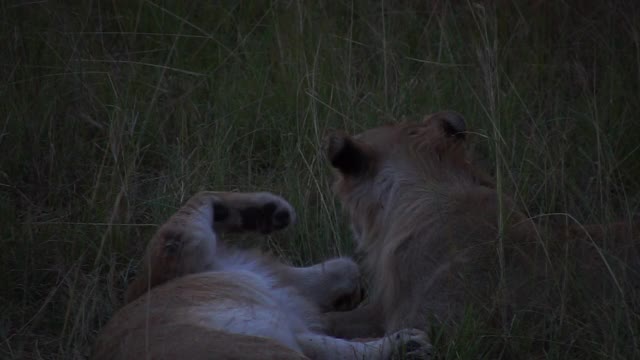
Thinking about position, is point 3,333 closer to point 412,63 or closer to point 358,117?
point 358,117

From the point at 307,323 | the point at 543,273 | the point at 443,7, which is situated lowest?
the point at 307,323

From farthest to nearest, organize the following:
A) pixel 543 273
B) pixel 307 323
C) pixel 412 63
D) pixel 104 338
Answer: pixel 412 63, pixel 307 323, pixel 543 273, pixel 104 338

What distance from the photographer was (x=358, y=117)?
5609mm

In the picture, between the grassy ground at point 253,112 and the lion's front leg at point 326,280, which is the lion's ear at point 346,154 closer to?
the lion's front leg at point 326,280

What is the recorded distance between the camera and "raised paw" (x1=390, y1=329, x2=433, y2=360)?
3.80m

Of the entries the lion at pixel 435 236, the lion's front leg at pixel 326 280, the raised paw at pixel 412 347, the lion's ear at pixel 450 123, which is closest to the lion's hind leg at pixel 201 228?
the lion's front leg at pixel 326 280

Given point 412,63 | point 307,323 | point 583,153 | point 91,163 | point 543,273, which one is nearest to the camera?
point 543,273

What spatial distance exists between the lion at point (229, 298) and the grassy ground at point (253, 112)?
29 cm

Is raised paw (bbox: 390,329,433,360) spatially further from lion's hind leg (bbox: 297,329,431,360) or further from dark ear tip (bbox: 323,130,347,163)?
dark ear tip (bbox: 323,130,347,163)

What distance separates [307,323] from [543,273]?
3.40 feet

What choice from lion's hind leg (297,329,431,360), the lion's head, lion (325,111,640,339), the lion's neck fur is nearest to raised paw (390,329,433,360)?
lion's hind leg (297,329,431,360)

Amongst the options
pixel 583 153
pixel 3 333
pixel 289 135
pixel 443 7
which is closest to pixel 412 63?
pixel 443 7

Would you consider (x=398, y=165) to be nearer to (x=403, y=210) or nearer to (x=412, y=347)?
(x=403, y=210)

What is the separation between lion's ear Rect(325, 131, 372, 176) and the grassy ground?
22.4 inches
